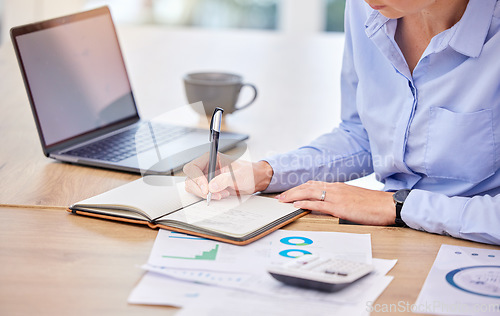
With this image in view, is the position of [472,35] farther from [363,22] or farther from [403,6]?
[363,22]

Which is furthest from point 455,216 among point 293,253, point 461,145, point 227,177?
point 227,177

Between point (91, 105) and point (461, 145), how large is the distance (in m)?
0.80

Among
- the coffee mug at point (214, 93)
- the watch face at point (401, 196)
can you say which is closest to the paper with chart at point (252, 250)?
the watch face at point (401, 196)

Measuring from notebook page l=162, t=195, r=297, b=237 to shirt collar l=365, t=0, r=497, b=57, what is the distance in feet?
1.33

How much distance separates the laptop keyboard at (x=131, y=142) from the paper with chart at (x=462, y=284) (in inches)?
27.3

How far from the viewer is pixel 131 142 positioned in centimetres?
147

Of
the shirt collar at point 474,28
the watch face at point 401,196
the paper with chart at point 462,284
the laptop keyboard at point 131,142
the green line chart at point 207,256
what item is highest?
the shirt collar at point 474,28

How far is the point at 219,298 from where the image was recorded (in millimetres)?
845

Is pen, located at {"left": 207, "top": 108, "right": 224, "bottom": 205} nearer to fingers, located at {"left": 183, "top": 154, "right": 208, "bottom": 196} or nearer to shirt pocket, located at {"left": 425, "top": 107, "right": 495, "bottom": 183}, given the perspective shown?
A: fingers, located at {"left": 183, "top": 154, "right": 208, "bottom": 196}

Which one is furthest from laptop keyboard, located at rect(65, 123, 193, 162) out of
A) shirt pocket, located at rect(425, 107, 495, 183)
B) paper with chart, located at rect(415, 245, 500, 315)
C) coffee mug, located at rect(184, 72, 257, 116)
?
paper with chart, located at rect(415, 245, 500, 315)

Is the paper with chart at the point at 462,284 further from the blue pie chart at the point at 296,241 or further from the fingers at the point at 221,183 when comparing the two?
the fingers at the point at 221,183

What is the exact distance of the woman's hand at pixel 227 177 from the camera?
1160 mm

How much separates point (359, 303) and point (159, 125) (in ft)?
2.89

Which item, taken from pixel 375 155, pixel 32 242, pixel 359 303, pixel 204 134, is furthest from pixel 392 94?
pixel 32 242
